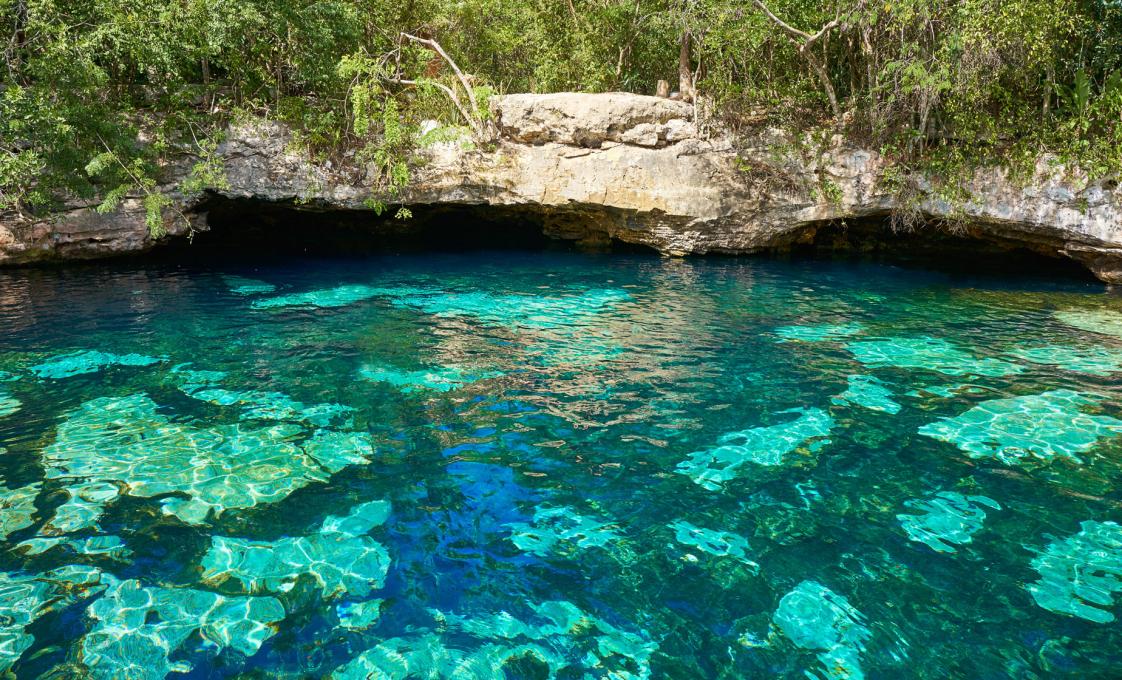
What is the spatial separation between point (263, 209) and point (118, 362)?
850 centimetres

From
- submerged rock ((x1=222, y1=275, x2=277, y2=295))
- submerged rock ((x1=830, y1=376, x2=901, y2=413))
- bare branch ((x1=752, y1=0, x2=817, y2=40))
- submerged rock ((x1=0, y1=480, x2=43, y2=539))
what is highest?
bare branch ((x1=752, y1=0, x2=817, y2=40))

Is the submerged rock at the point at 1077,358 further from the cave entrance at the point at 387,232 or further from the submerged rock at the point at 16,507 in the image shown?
the submerged rock at the point at 16,507

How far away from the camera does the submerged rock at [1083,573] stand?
3.77 meters

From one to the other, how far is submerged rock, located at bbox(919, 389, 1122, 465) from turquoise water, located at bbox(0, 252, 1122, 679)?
0.14 feet

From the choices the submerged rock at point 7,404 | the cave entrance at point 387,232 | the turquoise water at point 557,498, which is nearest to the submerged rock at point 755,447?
the turquoise water at point 557,498

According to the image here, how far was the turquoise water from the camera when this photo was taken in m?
3.50

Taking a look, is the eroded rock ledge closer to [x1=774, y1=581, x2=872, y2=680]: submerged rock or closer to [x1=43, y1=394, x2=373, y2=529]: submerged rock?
[x1=43, y1=394, x2=373, y2=529]: submerged rock

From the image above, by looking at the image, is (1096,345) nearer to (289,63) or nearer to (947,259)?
(947,259)

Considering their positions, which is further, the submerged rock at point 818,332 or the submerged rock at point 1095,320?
the submerged rock at point 1095,320

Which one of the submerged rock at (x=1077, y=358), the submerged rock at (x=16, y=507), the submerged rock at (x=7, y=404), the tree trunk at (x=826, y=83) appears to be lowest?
the submerged rock at (x=7, y=404)

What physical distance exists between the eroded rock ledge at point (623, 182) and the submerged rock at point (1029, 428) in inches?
302

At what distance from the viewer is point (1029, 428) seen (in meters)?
6.12

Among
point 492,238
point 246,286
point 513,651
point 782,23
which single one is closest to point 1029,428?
point 513,651

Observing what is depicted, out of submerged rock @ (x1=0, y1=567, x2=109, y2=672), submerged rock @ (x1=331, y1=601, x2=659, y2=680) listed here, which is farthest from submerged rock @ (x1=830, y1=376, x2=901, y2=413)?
submerged rock @ (x1=0, y1=567, x2=109, y2=672)
